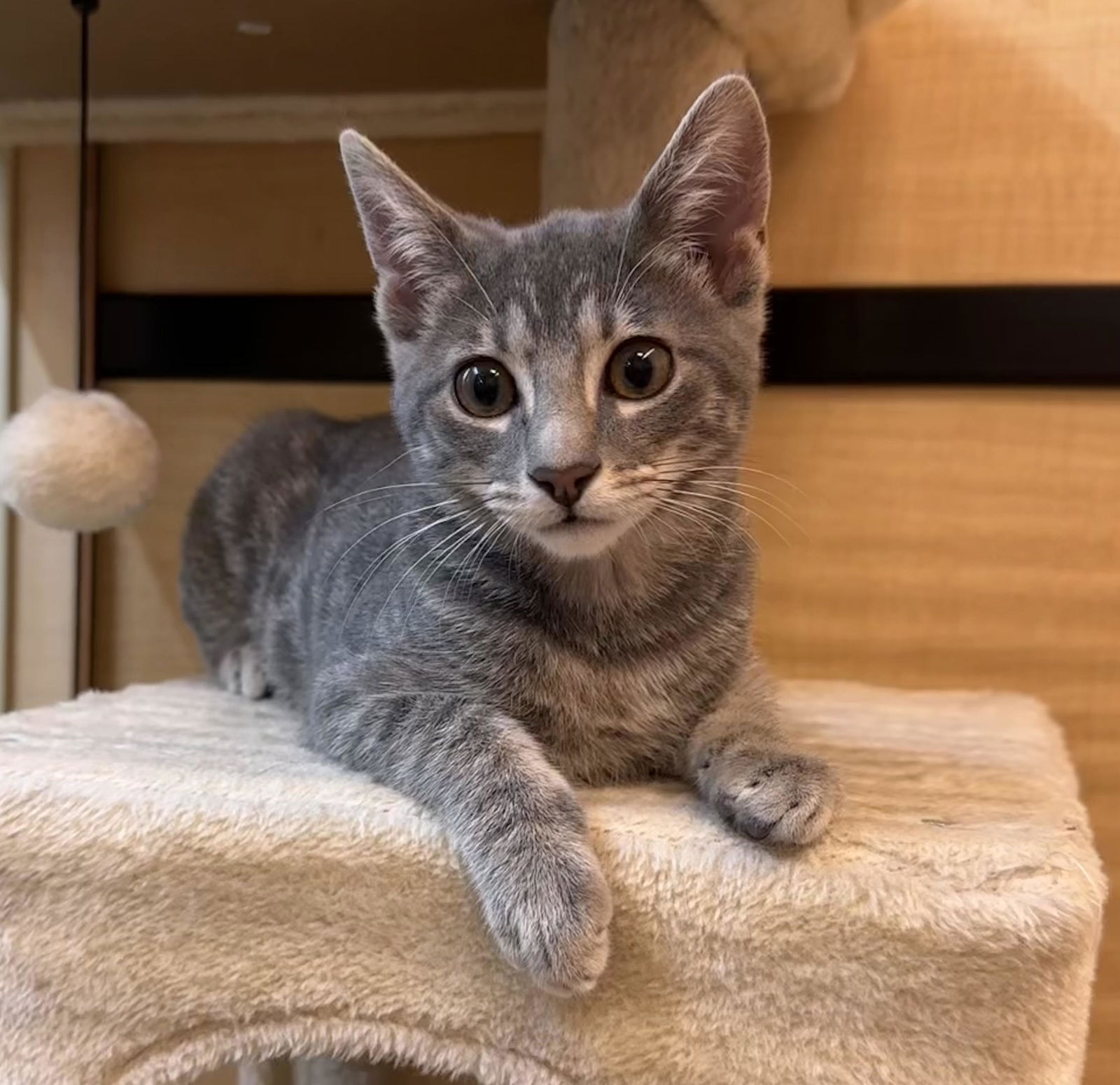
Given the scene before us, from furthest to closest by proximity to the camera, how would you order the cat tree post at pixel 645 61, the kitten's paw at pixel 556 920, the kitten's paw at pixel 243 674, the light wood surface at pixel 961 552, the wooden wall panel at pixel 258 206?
the wooden wall panel at pixel 258 206, the light wood surface at pixel 961 552, the kitten's paw at pixel 243 674, the cat tree post at pixel 645 61, the kitten's paw at pixel 556 920

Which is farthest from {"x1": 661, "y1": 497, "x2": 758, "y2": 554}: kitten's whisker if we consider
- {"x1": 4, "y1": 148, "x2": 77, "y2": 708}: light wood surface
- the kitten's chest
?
{"x1": 4, "y1": 148, "x2": 77, "y2": 708}: light wood surface

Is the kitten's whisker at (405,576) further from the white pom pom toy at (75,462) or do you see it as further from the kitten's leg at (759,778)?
the white pom pom toy at (75,462)

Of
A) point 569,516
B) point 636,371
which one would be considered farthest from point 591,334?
point 569,516

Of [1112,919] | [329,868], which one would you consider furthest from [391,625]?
[1112,919]

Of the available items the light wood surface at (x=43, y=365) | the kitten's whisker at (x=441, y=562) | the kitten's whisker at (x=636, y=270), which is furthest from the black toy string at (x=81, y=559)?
the kitten's whisker at (x=636, y=270)

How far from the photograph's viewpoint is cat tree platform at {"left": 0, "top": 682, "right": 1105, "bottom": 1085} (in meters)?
0.63

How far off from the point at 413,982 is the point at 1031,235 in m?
1.06

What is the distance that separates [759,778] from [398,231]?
0.50 m

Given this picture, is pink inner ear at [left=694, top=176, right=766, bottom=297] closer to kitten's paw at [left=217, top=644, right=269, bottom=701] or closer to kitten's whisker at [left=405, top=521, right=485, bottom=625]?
kitten's whisker at [left=405, top=521, right=485, bottom=625]

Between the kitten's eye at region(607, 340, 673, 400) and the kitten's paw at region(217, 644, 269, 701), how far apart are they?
0.59 meters

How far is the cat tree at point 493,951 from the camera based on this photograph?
2.07ft

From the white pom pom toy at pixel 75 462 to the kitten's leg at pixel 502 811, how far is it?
1.41 ft

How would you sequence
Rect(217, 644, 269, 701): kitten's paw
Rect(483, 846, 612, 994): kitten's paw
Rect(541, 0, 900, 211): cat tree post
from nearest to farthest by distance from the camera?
1. Rect(483, 846, 612, 994): kitten's paw
2. Rect(541, 0, 900, 211): cat tree post
3. Rect(217, 644, 269, 701): kitten's paw

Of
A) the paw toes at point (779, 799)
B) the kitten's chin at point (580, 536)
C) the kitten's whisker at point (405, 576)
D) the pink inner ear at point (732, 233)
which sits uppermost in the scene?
the pink inner ear at point (732, 233)
